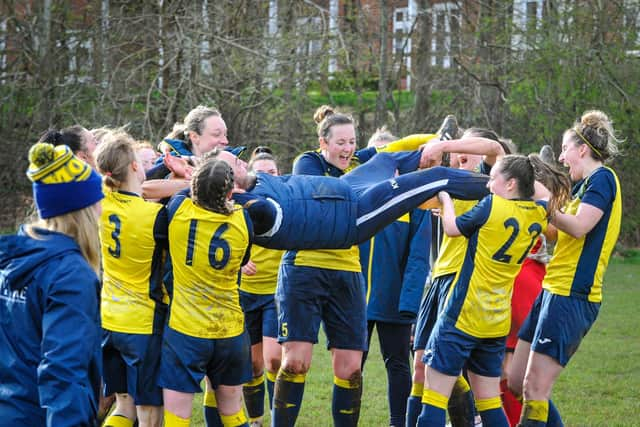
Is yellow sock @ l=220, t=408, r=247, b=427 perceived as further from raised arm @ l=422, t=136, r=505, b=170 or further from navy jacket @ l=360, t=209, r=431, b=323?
raised arm @ l=422, t=136, r=505, b=170

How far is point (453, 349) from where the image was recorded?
4.66 m

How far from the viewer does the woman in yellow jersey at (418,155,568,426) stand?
183 inches

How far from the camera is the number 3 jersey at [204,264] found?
4297 mm

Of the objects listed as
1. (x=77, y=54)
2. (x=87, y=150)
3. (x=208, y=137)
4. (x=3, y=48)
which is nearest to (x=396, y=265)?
(x=208, y=137)

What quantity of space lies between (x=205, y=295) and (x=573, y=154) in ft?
7.91

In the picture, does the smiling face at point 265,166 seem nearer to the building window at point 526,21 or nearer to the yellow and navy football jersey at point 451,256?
the yellow and navy football jersey at point 451,256

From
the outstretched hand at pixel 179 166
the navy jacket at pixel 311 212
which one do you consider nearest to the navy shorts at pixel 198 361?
the navy jacket at pixel 311 212

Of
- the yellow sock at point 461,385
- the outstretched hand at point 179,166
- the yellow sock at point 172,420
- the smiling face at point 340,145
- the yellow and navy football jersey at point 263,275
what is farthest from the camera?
the yellow and navy football jersey at point 263,275

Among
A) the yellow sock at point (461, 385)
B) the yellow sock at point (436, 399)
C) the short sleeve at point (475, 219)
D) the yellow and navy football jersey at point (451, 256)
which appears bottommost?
the yellow sock at point (461, 385)

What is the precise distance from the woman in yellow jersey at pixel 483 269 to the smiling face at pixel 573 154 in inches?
19.9

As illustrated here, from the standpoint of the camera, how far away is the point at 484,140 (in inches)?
194

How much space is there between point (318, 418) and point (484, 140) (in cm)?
266

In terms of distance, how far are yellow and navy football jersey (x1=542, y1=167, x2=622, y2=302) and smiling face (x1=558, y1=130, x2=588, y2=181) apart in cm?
10

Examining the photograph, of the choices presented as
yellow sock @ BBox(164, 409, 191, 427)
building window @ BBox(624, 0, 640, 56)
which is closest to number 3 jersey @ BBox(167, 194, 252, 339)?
yellow sock @ BBox(164, 409, 191, 427)
